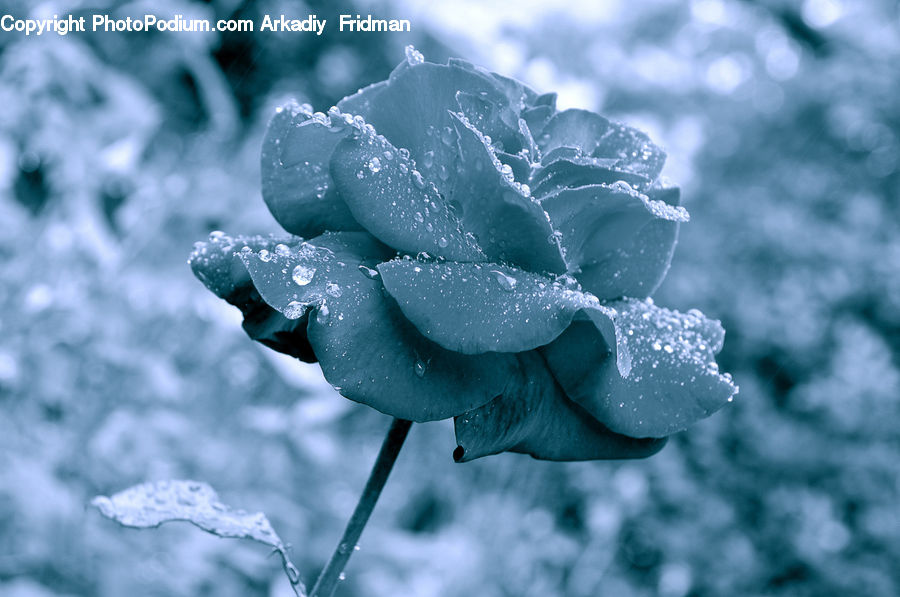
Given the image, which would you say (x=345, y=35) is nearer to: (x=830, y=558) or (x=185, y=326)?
(x=185, y=326)

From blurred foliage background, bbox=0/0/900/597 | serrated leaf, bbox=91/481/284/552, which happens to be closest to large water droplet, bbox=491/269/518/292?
serrated leaf, bbox=91/481/284/552

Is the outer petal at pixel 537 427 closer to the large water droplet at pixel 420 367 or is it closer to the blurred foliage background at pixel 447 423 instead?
the large water droplet at pixel 420 367

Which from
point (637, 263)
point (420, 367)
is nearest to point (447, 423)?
point (637, 263)

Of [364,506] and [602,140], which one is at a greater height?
[602,140]

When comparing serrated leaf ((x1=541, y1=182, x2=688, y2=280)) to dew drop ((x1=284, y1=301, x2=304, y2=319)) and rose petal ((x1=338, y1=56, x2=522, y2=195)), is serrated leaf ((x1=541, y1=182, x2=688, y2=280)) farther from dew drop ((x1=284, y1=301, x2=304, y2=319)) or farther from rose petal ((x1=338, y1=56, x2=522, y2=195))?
dew drop ((x1=284, y1=301, x2=304, y2=319))

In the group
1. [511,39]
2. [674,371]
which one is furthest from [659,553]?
[674,371]

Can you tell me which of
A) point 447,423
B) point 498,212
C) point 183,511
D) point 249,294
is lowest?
point 447,423

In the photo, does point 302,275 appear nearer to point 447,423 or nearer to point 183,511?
point 183,511
